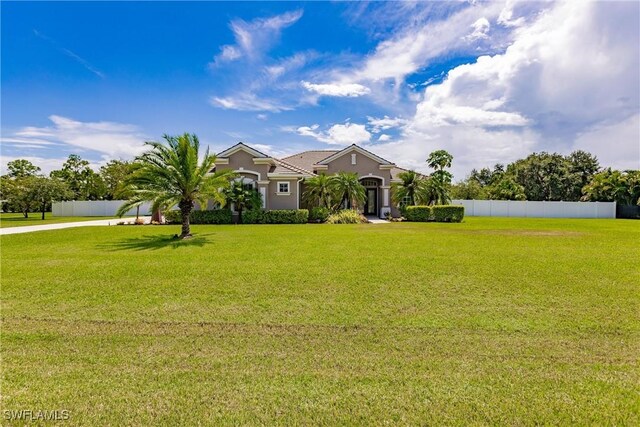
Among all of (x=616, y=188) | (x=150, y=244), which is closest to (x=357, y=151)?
(x=150, y=244)

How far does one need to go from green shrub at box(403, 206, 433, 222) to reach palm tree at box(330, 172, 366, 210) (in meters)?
4.27

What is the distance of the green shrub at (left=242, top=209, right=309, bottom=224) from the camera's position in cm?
2466

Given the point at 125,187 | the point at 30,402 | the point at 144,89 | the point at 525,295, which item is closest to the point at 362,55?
the point at 144,89

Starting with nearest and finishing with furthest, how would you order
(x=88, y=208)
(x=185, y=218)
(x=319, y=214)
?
(x=185, y=218) < (x=319, y=214) < (x=88, y=208)

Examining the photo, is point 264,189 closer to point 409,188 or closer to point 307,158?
point 307,158

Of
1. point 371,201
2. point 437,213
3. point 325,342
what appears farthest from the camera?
A: point 371,201

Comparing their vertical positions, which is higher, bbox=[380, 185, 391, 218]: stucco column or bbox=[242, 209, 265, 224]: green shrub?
bbox=[380, 185, 391, 218]: stucco column

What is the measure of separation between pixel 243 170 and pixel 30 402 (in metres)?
24.0

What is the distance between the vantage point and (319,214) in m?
25.1

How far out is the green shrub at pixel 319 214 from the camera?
25.2m

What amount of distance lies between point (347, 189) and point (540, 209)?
26610 mm

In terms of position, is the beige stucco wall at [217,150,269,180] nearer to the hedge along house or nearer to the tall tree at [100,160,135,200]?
the hedge along house

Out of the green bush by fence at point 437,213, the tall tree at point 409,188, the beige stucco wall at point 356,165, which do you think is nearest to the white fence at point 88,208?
the beige stucco wall at point 356,165

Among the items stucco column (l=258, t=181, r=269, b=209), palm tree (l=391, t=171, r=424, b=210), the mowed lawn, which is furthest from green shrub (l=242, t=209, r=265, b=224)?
the mowed lawn
